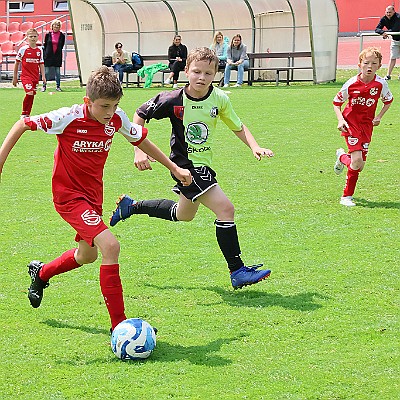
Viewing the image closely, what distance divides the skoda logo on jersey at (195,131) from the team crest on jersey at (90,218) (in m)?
1.37

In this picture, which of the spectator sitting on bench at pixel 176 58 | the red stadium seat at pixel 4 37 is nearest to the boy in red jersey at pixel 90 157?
the spectator sitting on bench at pixel 176 58

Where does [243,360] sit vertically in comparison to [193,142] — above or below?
below

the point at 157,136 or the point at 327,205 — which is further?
the point at 157,136

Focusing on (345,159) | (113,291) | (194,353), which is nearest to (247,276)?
(194,353)

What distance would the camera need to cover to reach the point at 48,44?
968 inches

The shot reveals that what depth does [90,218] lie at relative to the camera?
4.77 m

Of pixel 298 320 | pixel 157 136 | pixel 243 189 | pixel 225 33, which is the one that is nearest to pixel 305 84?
pixel 225 33

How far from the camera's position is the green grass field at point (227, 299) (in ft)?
13.7

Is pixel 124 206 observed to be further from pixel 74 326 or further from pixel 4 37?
pixel 4 37

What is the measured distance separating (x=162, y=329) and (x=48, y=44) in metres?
20.9

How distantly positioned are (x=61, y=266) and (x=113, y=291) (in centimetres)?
83

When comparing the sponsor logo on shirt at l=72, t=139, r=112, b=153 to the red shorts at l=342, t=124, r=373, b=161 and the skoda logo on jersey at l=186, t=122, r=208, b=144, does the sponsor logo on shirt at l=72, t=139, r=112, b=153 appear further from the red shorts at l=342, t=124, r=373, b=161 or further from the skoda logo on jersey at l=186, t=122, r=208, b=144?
the red shorts at l=342, t=124, r=373, b=161

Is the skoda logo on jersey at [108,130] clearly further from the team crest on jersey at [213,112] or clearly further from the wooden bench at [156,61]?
the wooden bench at [156,61]

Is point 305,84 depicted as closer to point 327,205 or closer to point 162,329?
point 327,205
